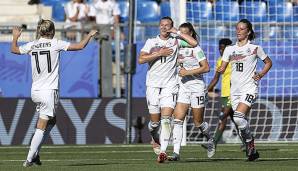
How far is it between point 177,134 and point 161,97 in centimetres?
62

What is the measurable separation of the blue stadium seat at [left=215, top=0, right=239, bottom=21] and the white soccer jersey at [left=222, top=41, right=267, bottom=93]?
8.00 m

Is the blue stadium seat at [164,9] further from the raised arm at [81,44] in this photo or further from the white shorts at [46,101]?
the white shorts at [46,101]

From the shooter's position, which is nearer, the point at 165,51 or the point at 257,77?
the point at 165,51

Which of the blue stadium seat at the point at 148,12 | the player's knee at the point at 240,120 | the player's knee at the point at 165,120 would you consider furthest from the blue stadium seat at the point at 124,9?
the player's knee at the point at 165,120

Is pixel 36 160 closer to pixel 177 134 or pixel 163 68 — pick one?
pixel 177 134

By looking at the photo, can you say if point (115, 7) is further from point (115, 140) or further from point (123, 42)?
point (115, 140)

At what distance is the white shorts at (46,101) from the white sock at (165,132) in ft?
6.16

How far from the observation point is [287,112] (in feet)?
80.4

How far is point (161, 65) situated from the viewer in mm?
16578

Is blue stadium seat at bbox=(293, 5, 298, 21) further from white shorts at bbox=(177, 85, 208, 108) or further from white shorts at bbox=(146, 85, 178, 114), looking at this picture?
white shorts at bbox=(146, 85, 178, 114)

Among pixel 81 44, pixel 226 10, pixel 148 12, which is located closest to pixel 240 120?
pixel 81 44

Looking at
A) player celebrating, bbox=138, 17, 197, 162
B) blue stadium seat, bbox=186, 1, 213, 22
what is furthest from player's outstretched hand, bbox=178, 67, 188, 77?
blue stadium seat, bbox=186, 1, 213, 22

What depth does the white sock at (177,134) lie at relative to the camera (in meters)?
16.3

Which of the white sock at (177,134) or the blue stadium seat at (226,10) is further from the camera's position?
the blue stadium seat at (226,10)
